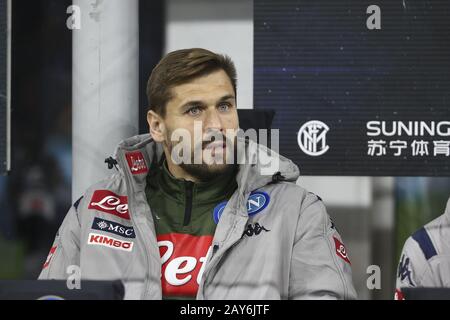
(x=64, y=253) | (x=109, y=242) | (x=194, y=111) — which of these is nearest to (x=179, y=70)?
(x=194, y=111)

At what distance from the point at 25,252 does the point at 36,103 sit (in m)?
0.51

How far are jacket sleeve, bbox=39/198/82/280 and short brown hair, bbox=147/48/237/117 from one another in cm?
46

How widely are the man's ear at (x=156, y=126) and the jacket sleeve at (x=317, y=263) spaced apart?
1.72 feet

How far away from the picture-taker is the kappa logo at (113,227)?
7.80 ft

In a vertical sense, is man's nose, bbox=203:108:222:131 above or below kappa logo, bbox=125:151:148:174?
above

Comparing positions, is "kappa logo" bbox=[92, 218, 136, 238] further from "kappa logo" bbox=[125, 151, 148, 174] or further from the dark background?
the dark background

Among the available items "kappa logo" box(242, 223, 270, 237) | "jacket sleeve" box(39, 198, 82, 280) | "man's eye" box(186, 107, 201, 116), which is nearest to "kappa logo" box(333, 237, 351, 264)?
"kappa logo" box(242, 223, 270, 237)

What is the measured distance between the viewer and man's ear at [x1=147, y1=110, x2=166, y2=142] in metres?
2.52

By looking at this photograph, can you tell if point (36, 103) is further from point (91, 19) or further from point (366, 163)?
point (366, 163)

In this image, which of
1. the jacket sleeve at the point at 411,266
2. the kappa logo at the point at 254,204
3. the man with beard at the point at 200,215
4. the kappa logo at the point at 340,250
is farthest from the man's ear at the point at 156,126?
the jacket sleeve at the point at 411,266

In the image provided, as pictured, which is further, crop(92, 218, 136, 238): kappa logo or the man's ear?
the man's ear

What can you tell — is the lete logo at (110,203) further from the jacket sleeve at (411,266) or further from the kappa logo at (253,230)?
the jacket sleeve at (411,266)

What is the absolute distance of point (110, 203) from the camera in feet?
8.02

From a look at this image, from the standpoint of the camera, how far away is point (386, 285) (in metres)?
2.60
